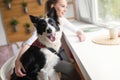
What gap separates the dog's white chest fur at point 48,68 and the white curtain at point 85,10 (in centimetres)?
117

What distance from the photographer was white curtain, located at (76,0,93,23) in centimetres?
242

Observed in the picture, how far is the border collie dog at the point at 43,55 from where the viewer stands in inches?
52.2

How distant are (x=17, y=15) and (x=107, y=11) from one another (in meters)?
1.90

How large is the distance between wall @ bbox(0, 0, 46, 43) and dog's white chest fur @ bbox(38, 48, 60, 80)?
7.80ft

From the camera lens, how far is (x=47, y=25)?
4.32 feet

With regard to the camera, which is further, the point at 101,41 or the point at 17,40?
the point at 17,40

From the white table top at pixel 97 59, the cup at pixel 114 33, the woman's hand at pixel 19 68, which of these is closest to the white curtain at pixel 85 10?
the white table top at pixel 97 59

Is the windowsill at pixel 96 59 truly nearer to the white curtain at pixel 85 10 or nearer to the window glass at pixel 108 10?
the window glass at pixel 108 10

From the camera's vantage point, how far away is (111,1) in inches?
83.7

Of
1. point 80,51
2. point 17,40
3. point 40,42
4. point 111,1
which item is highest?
point 111,1

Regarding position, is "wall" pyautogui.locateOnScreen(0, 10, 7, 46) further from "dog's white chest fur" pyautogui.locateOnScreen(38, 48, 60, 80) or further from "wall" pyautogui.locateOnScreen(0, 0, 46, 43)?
"dog's white chest fur" pyautogui.locateOnScreen(38, 48, 60, 80)

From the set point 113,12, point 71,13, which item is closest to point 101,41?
point 113,12

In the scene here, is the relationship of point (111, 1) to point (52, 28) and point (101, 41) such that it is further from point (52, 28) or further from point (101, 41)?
point (52, 28)

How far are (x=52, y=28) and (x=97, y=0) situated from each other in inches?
48.4
